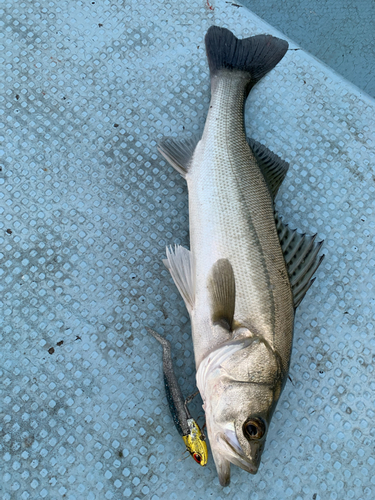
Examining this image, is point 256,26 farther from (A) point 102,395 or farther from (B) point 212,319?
(A) point 102,395

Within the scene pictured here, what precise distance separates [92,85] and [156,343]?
1.30 meters

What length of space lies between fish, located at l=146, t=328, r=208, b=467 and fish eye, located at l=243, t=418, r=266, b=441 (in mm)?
301

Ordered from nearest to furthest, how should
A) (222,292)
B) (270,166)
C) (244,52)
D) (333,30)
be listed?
(222,292), (270,166), (244,52), (333,30)

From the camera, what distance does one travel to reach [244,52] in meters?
1.80

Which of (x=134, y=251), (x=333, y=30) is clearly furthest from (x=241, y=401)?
(x=333, y=30)

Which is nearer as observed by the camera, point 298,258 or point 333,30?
point 298,258

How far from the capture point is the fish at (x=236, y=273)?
1.24 m

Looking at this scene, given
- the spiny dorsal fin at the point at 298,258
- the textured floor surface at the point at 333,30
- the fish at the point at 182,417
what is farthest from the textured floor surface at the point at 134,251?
the textured floor surface at the point at 333,30

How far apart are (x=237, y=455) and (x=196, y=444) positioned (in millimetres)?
275

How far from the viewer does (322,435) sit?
156 centimetres

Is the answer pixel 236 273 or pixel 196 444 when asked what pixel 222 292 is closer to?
pixel 236 273

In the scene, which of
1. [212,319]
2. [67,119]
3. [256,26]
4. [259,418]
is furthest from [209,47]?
[259,418]

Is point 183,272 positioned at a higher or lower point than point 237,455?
higher

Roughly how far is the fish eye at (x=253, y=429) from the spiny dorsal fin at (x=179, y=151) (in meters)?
1.01
